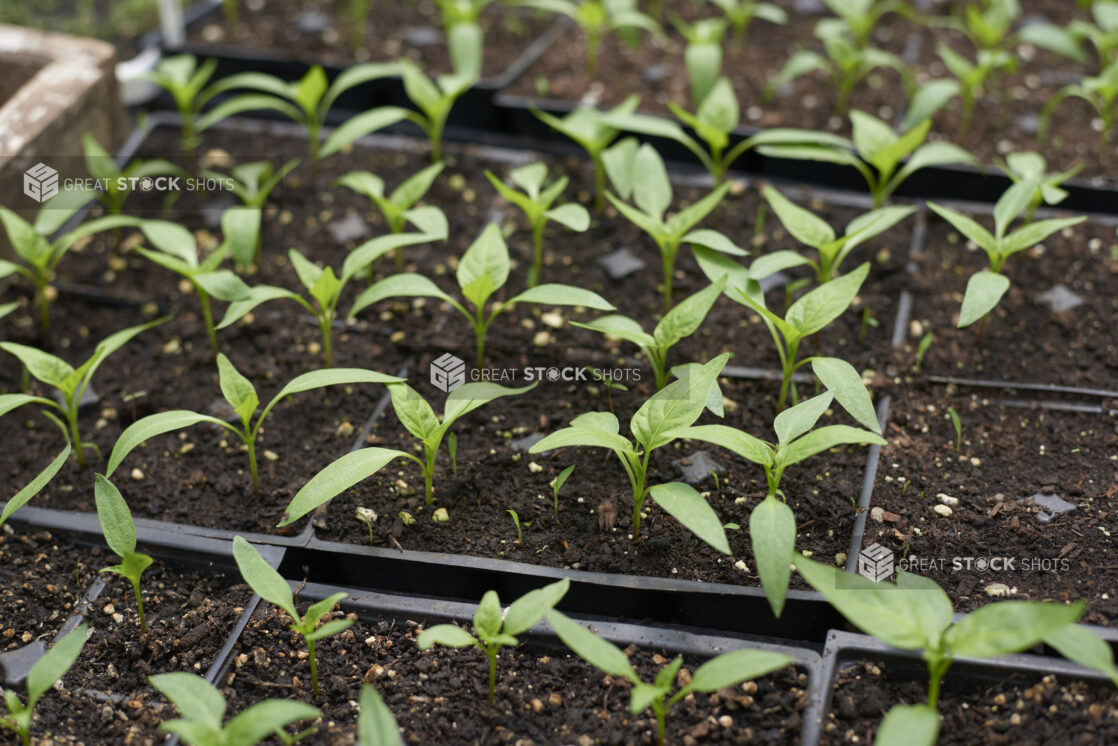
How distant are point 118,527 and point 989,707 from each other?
1253 mm

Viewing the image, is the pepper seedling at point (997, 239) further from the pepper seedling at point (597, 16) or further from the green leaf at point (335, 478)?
the pepper seedling at point (597, 16)

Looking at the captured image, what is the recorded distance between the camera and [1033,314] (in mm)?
2098

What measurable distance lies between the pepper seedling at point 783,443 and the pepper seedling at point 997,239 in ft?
0.95

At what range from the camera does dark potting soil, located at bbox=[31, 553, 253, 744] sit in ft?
4.60

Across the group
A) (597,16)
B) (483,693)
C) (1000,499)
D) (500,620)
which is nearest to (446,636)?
(500,620)

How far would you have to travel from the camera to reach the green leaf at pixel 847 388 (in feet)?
4.99

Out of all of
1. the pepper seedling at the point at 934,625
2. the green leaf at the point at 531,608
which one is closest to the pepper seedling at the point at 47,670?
the green leaf at the point at 531,608

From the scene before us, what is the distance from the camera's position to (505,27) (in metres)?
3.36

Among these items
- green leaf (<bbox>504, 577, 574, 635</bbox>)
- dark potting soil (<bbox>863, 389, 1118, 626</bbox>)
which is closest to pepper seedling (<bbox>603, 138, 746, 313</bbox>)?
dark potting soil (<bbox>863, 389, 1118, 626</bbox>)

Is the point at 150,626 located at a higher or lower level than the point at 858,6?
lower

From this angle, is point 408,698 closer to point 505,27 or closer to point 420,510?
point 420,510

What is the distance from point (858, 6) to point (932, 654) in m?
2.21

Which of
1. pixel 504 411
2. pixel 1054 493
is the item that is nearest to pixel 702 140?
pixel 504 411

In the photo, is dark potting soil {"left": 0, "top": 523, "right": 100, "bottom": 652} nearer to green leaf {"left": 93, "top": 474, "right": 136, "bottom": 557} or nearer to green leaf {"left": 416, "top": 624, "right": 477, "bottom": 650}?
green leaf {"left": 93, "top": 474, "right": 136, "bottom": 557}
